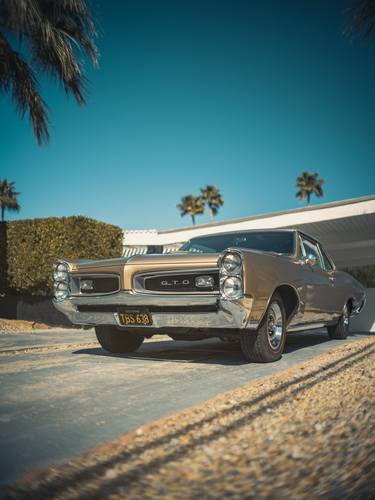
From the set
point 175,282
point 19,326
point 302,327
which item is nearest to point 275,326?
point 302,327

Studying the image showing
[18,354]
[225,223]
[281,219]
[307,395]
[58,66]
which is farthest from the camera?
[225,223]

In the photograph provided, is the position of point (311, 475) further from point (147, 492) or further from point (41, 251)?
point (41, 251)

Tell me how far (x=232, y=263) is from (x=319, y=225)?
53.7ft

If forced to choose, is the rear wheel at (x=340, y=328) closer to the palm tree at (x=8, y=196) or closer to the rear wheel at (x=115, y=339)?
the rear wheel at (x=115, y=339)

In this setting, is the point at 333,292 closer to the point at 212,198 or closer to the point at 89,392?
the point at 89,392

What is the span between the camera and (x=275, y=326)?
14.9 feet

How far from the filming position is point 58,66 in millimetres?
10414

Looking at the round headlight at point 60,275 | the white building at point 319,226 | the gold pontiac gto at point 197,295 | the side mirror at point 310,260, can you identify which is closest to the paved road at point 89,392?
the gold pontiac gto at point 197,295

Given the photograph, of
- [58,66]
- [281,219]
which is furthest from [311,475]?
[281,219]

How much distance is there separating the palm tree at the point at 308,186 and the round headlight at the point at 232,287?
59.3 metres

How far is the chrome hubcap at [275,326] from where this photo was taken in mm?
4453

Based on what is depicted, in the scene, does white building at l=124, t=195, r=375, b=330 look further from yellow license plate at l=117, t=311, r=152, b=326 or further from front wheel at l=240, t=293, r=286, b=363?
yellow license plate at l=117, t=311, r=152, b=326

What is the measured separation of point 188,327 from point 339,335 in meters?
4.27

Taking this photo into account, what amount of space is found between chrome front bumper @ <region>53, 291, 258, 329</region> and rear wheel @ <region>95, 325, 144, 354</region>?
57 cm
